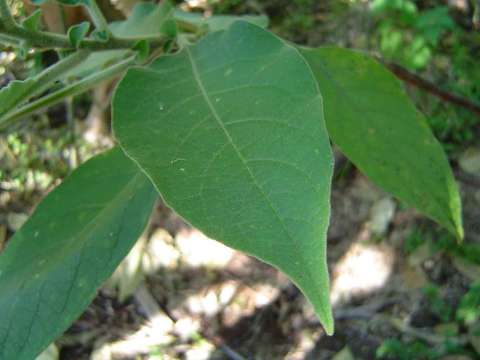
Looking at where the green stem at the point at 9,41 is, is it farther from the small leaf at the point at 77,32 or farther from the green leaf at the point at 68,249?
the green leaf at the point at 68,249

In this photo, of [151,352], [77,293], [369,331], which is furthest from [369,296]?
[77,293]

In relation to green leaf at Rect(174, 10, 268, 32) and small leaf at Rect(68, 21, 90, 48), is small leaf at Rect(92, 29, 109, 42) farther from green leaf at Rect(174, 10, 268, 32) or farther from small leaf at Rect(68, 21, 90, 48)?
green leaf at Rect(174, 10, 268, 32)

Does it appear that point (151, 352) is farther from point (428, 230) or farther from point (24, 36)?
point (24, 36)

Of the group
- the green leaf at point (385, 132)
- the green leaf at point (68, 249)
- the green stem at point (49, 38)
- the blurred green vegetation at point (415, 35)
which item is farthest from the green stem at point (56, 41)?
the blurred green vegetation at point (415, 35)

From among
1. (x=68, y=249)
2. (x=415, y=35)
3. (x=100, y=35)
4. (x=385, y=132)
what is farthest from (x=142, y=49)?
(x=415, y=35)

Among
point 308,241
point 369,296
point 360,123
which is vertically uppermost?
point 308,241

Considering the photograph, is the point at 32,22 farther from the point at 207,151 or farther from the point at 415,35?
the point at 415,35

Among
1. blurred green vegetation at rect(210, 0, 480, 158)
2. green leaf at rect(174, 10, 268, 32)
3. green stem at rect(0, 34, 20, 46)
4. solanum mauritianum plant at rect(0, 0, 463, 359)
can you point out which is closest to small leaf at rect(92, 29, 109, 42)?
solanum mauritianum plant at rect(0, 0, 463, 359)
